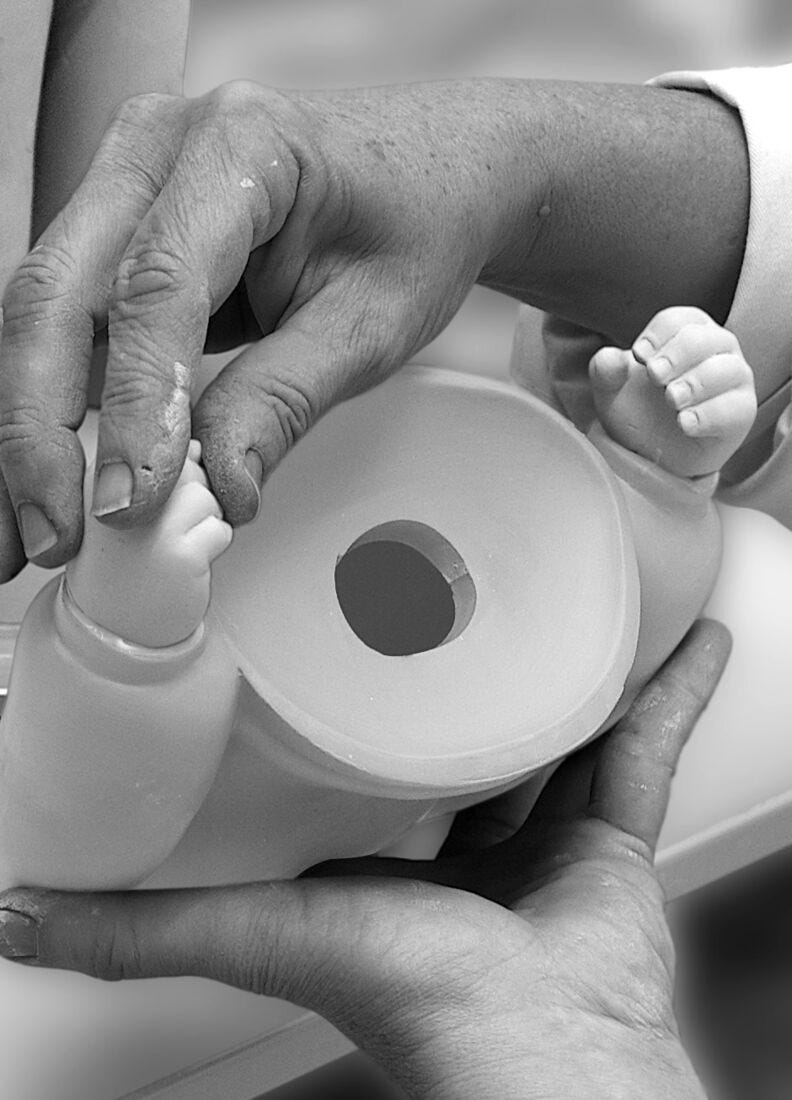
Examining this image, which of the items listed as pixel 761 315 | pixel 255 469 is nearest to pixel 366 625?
pixel 255 469

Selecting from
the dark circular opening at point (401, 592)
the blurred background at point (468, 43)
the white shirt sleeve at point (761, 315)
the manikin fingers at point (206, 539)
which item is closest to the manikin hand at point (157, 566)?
the manikin fingers at point (206, 539)

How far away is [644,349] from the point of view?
475mm

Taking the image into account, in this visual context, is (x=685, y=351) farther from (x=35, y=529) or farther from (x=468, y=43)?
(x=468, y=43)

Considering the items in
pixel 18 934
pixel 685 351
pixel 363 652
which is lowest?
pixel 18 934

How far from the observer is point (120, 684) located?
1.28 ft

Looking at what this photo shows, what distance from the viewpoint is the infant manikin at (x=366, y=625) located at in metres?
0.39

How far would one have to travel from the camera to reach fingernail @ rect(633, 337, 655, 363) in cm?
47

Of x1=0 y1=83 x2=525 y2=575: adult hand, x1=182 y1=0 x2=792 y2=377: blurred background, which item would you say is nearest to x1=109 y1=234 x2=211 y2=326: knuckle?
x1=0 y1=83 x2=525 y2=575: adult hand

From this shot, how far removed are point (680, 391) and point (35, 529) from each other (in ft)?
0.74

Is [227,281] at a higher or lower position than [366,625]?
higher

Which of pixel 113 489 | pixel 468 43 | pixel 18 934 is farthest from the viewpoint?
pixel 468 43

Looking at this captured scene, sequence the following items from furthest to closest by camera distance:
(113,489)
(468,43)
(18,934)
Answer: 1. (468,43)
2. (18,934)
3. (113,489)

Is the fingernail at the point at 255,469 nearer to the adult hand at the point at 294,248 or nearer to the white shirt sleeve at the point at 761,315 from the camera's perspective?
the adult hand at the point at 294,248

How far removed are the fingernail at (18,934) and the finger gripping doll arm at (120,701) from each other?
1.0 inches
